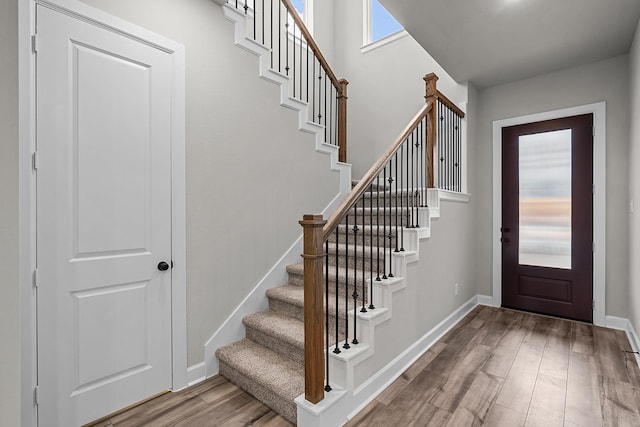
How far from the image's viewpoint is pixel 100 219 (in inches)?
75.3

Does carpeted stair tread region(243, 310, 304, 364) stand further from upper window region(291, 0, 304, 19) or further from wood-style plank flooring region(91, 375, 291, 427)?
upper window region(291, 0, 304, 19)

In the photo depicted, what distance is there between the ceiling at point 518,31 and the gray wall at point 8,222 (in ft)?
8.10

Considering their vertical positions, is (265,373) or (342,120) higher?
(342,120)

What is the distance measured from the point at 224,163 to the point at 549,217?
11.5 ft

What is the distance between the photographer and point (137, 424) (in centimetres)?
188

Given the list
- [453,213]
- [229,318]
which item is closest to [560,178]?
[453,213]

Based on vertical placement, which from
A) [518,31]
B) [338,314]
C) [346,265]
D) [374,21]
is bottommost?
[338,314]

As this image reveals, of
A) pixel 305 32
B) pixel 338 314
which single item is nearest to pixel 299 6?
pixel 305 32

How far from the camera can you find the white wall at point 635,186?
263 cm

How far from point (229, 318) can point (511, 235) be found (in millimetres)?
3318

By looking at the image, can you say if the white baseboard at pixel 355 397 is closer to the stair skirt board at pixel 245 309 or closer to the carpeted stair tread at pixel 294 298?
the carpeted stair tread at pixel 294 298

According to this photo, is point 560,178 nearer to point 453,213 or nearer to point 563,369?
point 453,213

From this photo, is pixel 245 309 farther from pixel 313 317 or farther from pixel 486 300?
pixel 486 300

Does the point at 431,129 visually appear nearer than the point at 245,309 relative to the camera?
No
